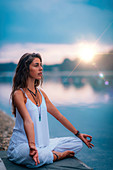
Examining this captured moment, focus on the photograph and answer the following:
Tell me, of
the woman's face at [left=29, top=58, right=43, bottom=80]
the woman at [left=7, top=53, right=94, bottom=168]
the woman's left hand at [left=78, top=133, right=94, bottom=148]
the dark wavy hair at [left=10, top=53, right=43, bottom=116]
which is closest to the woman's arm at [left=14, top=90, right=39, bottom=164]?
the woman at [left=7, top=53, right=94, bottom=168]

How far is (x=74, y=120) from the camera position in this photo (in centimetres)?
797

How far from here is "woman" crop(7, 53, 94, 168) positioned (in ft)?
7.90

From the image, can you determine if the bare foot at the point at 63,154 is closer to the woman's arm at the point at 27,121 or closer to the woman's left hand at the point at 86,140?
the woman's left hand at the point at 86,140

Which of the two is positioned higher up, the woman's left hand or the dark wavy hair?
the dark wavy hair

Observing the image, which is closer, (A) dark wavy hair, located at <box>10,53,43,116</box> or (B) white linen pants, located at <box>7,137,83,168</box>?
(B) white linen pants, located at <box>7,137,83,168</box>

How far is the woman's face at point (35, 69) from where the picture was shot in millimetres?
2584

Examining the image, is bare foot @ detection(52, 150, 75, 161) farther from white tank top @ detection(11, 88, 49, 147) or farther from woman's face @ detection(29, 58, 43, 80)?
woman's face @ detection(29, 58, 43, 80)

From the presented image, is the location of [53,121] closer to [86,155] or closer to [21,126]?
[86,155]

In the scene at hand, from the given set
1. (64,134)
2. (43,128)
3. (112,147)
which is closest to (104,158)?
(112,147)

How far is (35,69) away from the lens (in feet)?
8.49

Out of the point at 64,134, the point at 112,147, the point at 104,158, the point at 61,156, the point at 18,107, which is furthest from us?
the point at 64,134

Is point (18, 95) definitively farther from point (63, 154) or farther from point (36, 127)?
point (63, 154)

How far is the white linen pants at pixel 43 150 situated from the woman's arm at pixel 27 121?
0.50 ft

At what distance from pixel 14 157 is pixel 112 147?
320 centimetres
